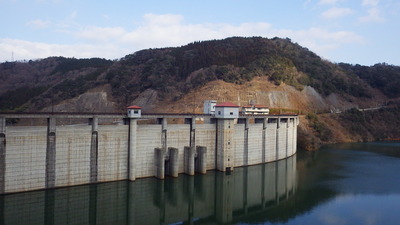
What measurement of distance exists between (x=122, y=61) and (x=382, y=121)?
71767 mm

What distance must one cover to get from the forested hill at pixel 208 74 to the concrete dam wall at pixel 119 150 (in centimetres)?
3333

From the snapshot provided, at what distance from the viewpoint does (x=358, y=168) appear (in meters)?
43.3

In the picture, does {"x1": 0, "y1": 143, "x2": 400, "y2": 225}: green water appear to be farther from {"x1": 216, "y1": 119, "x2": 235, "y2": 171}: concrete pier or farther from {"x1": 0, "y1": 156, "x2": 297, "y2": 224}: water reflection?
{"x1": 216, "y1": 119, "x2": 235, "y2": 171}: concrete pier

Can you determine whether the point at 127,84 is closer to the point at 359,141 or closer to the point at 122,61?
the point at 122,61

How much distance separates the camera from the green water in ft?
81.3

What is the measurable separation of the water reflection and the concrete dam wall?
996 mm

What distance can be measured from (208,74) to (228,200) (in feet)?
152

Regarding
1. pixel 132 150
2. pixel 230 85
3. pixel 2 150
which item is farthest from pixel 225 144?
pixel 230 85

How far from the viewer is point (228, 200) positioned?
99.8 ft

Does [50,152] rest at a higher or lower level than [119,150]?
higher

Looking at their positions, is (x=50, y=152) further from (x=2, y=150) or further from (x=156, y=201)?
(x=156, y=201)

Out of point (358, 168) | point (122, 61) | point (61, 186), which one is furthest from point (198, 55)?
point (61, 186)

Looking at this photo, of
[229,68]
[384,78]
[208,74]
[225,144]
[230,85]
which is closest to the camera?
[225,144]

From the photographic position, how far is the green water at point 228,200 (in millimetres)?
24766
